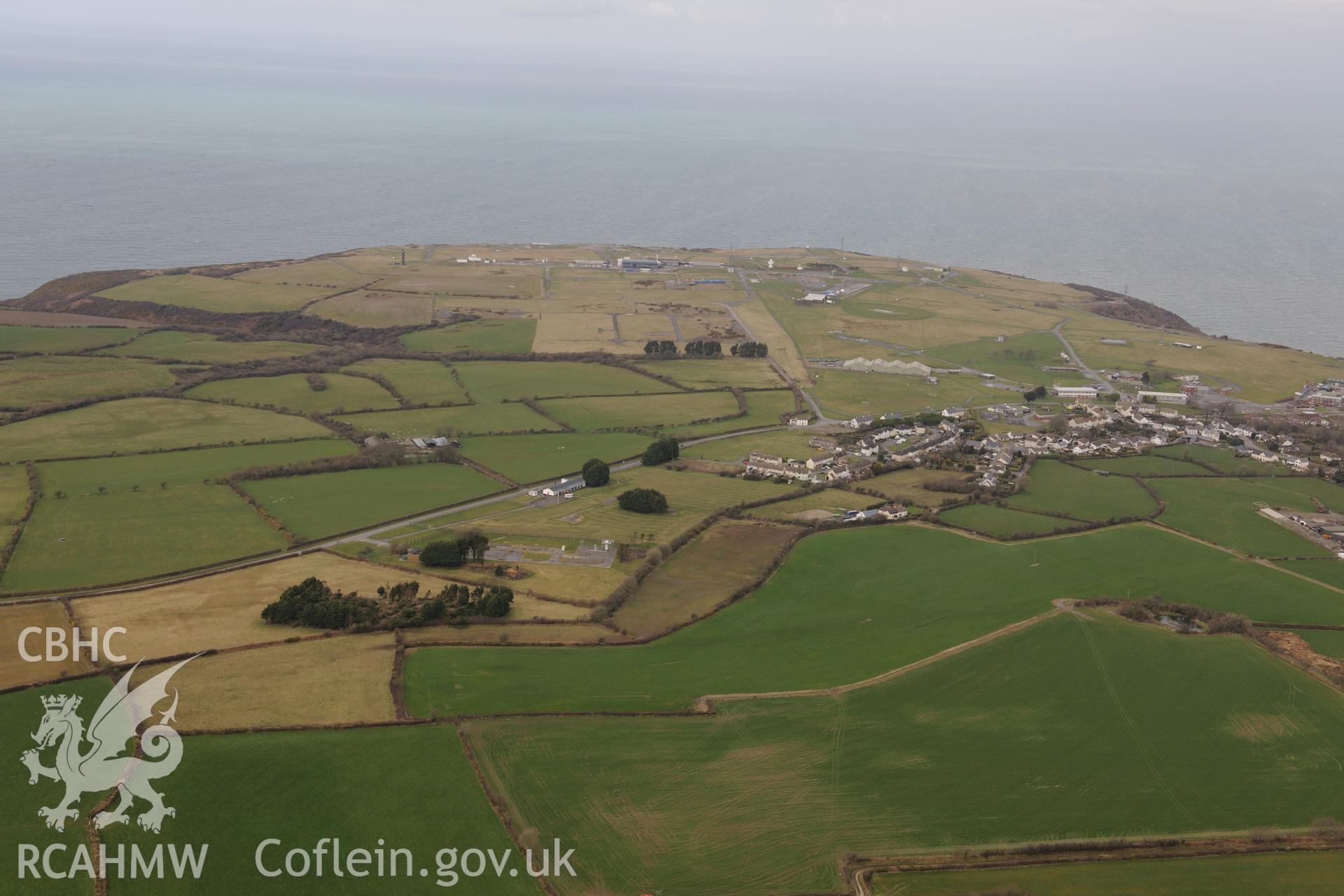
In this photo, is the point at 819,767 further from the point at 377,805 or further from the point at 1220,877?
the point at 377,805

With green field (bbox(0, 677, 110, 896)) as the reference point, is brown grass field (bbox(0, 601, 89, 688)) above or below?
below

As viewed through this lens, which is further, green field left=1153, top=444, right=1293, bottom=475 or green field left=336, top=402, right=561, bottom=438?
green field left=336, top=402, right=561, bottom=438

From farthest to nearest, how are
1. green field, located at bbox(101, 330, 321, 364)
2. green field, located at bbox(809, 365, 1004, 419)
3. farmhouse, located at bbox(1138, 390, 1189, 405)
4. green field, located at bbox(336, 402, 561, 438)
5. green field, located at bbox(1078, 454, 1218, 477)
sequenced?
green field, located at bbox(101, 330, 321, 364) < farmhouse, located at bbox(1138, 390, 1189, 405) < green field, located at bbox(809, 365, 1004, 419) < green field, located at bbox(336, 402, 561, 438) < green field, located at bbox(1078, 454, 1218, 477)

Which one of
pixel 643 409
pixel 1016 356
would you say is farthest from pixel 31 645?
pixel 1016 356

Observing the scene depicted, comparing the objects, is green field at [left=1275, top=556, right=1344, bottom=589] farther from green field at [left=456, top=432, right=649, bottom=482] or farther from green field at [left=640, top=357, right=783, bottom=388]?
green field at [left=640, top=357, right=783, bottom=388]

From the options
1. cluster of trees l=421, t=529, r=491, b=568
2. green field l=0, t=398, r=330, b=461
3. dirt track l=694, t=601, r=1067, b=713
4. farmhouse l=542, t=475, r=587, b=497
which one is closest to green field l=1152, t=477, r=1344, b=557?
dirt track l=694, t=601, r=1067, b=713

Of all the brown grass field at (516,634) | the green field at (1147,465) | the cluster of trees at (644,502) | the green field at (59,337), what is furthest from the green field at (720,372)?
the green field at (59,337)

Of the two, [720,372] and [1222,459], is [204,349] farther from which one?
[1222,459]
